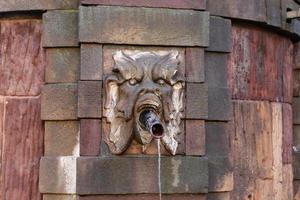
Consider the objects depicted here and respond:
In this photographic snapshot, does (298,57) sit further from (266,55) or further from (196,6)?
(196,6)

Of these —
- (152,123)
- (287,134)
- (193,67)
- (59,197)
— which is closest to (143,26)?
(193,67)

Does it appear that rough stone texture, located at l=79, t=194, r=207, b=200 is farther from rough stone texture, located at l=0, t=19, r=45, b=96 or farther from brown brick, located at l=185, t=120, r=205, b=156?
rough stone texture, located at l=0, t=19, r=45, b=96

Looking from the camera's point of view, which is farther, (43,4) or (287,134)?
(287,134)

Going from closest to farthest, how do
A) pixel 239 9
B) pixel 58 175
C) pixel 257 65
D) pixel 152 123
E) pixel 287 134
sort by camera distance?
pixel 152 123 → pixel 58 175 → pixel 239 9 → pixel 257 65 → pixel 287 134

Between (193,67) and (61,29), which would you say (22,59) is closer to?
(61,29)

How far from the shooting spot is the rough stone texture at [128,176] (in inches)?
200

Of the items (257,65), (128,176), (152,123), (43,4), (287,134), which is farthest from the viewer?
(287,134)

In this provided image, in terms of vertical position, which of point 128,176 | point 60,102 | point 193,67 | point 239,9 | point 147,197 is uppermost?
point 239,9

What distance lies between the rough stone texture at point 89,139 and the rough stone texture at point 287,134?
7.14ft

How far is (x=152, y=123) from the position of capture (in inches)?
196

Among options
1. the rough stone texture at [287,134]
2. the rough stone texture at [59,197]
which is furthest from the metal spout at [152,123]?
the rough stone texture at [287,134]

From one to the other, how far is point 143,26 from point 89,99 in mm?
773

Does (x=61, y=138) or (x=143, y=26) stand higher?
(x=143, y=26)

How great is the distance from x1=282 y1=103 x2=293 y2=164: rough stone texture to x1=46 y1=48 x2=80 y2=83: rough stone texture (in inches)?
92.6
